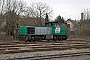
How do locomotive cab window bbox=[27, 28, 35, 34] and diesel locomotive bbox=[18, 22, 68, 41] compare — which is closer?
diesel locomotive bbox=[18, 22, 68, 41]

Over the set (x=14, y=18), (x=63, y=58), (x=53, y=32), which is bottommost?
(x=63, y=58)

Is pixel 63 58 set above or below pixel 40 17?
below

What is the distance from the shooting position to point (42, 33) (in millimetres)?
25781

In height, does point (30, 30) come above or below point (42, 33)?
above

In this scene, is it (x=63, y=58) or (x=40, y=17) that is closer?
(x=63, y=58)

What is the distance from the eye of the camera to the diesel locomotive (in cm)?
2490

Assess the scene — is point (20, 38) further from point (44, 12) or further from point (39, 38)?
point (44, 12)

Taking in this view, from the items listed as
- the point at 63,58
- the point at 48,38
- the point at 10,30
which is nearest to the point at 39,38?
the point at 48,38

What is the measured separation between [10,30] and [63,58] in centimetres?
2316

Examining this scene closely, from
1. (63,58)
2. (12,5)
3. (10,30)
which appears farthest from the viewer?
(12,5)

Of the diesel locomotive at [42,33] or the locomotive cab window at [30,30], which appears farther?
the locomotive cab window at [30,30]

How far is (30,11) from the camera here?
50594mm

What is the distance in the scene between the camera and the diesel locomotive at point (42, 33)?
81.7 ft

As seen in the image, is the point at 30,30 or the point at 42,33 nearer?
the point at 30,30
